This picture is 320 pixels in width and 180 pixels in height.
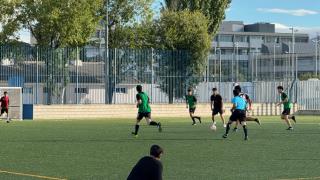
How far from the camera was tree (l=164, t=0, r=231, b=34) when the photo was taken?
208ft

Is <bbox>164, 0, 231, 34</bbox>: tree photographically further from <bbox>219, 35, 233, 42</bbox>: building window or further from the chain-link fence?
<bbox>219, 35, 233, 42</bbox>: building window

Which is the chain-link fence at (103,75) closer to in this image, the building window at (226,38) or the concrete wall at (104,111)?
the concrete wall at (104,111)

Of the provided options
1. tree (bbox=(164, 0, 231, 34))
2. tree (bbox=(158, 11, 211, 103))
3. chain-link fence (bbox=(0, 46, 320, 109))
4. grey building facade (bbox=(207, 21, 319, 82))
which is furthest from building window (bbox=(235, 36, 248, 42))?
chain-link fence (bbox=(0, 46, 320, 109))

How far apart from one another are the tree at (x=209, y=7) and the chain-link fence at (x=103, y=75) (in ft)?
32.7

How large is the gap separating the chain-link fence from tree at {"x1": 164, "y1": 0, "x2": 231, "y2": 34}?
9.96 m

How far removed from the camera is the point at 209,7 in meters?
63.8

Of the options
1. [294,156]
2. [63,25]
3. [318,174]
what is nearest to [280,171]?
[318,174]

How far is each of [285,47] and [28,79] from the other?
302 feet

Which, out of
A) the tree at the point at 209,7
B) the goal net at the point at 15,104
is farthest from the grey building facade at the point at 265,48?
the goal net at the point at 15,104

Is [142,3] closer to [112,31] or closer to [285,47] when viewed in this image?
[112,31]

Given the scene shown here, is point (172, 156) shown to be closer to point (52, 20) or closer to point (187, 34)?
point (52, 20)

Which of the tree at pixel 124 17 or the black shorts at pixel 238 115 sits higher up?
the tree at pixel 124 17

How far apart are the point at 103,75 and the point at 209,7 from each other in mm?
19496

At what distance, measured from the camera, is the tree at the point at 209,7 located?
63344 millimetres
